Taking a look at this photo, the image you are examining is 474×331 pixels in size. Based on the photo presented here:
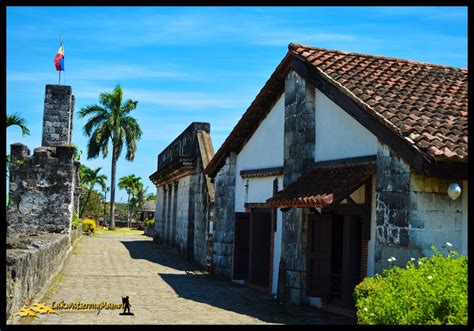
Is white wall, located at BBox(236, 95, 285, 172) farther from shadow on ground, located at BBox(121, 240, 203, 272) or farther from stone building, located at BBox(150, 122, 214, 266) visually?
shadow on ground, located at BBox(121, 240, 203, 272)

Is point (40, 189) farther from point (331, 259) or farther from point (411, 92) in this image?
point (411, 92)

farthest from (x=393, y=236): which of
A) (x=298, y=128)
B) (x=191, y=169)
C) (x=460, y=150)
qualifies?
(x=191, y=169)

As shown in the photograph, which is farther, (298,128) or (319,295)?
(298,128)

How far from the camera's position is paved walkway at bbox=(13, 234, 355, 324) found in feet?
32.2

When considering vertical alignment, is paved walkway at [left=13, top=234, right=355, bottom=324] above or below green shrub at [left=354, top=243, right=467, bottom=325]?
below

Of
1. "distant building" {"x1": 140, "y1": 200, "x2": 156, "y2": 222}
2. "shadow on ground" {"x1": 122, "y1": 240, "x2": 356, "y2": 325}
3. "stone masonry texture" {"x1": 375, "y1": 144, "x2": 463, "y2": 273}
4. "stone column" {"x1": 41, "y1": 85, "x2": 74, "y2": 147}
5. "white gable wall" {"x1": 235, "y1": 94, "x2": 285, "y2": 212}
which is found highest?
"stone column" {"x1": 41, "y1": 85, "x2": 74, "y2": 147}

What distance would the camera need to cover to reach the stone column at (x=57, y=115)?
1989cm

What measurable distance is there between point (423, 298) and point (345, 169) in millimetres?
4443

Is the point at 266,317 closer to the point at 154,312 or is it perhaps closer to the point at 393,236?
the point at 154,312

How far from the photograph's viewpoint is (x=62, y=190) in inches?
733

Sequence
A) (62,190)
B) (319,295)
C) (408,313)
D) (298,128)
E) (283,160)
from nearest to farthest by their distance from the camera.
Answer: (408,313), (319,295), (298,128), (283,160), (62,190)

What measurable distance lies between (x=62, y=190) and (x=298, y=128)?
8996 millimetres

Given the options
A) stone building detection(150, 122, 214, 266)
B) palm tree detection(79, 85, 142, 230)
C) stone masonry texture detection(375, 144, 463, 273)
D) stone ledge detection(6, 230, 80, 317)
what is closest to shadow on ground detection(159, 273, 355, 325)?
stone masonry texture detection(375, 144, 463, 273)

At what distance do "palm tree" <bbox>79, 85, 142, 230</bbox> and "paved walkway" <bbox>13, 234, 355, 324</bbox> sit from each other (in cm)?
2476
